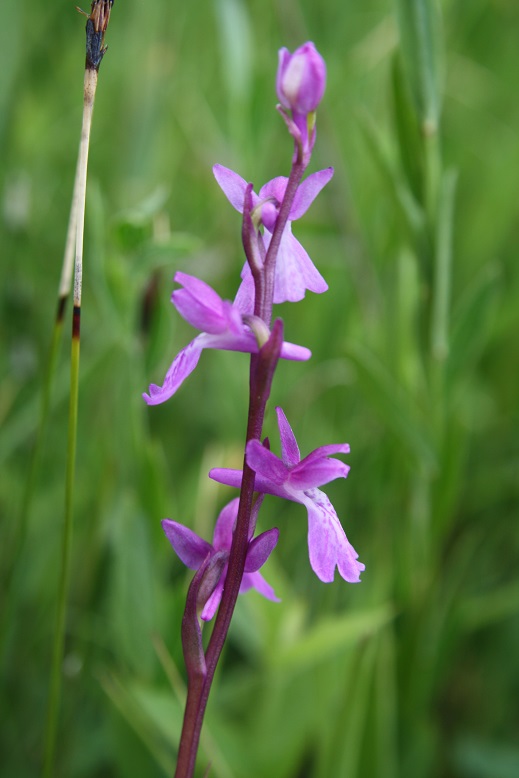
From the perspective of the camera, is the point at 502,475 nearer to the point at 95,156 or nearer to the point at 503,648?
the point at 503,648

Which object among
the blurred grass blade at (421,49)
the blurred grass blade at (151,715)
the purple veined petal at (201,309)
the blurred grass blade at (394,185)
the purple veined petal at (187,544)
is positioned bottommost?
the blurred grass blade at (151,715)

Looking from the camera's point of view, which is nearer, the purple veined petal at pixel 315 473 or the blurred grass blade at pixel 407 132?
the purple veined petal at pixel 315 473

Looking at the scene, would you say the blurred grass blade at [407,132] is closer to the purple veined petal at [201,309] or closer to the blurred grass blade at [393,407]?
the blurred grass blade at [393,407]

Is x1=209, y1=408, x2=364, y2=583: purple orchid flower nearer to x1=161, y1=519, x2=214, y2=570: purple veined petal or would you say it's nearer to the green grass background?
x1=161, y1=519, x2=214, y2=570: purple veined petal

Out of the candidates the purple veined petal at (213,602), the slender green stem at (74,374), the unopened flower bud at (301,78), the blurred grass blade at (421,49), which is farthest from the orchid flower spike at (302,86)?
the blurred grass blade at (421,49)

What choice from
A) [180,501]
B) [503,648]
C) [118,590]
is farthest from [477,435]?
[118,590]

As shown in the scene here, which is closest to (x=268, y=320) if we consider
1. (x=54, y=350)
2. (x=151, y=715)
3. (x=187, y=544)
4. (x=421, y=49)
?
(x=187, y=544)
